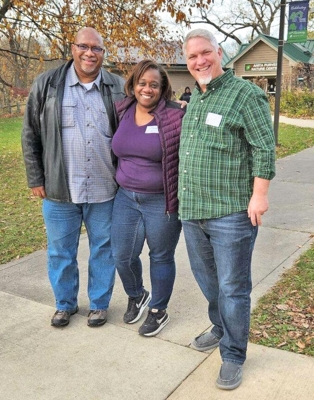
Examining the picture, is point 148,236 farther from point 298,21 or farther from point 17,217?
point 298,21

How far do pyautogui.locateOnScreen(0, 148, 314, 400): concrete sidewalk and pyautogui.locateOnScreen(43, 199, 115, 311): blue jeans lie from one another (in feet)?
0.70

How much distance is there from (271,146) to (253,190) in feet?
0.80

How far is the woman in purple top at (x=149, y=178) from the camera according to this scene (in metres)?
2.82

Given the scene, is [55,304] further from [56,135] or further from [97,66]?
[97,66]

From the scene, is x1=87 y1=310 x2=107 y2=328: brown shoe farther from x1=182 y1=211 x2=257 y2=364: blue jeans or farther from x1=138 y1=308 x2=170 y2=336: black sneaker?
x1=182 y1=211 x2=257 y2=364: blue jeans

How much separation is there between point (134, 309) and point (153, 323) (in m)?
0.26

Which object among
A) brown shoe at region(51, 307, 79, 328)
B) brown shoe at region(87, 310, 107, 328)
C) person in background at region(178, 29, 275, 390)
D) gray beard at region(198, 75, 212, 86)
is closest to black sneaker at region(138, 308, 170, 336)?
brown shoe at region(87, 310, 107, 328)

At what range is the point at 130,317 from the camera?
3.40 m

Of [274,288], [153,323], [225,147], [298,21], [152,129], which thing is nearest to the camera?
[225,147]

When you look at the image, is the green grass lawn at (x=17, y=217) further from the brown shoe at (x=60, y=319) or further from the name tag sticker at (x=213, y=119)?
the name tag sticker at (x=213, y=119)

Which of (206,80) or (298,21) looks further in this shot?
(298,21)

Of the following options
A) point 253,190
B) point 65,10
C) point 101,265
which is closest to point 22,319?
point 101,265

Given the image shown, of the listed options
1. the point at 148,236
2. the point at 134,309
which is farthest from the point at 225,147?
the point at 134,309

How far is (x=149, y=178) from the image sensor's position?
2887 mm
